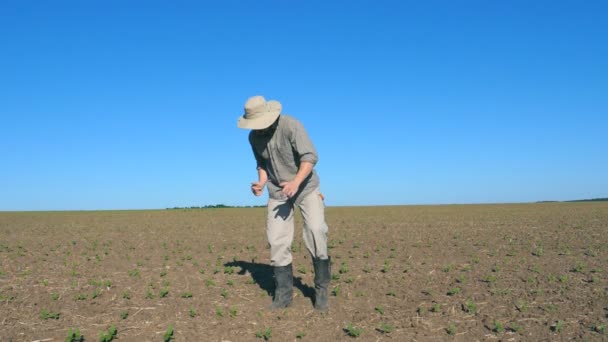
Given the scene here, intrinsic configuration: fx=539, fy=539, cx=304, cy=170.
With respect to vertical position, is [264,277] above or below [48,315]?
above

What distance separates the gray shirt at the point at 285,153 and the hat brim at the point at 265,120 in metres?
0.16

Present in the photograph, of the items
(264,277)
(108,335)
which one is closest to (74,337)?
(108,335)

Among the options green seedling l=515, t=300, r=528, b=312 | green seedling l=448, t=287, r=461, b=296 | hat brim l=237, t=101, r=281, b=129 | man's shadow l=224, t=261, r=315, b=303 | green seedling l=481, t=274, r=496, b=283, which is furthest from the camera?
green seedling l=481, t=274, r=496, b=283

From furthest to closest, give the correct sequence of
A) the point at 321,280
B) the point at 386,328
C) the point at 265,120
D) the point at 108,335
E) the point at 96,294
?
the point at 96,294, the point at 321,280, the point at 265,120, the point at 386,328, the point at 108,335

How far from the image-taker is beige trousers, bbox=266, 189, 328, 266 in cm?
638

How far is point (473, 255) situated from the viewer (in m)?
11.3

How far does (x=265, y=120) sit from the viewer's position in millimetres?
6164

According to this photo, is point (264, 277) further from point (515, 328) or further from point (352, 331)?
point (515, 328)

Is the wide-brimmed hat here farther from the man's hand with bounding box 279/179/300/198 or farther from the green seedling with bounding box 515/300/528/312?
the green seedling with bounding box 515/300/528/312

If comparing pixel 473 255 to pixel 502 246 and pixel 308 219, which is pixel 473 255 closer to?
pixel 502 246

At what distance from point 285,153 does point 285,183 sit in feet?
1.17

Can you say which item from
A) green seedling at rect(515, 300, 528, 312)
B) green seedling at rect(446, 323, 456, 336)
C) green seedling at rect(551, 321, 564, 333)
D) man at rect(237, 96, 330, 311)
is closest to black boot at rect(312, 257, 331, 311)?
man at rect(237, 96, 330, 311)

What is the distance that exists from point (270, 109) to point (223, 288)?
10.0ft

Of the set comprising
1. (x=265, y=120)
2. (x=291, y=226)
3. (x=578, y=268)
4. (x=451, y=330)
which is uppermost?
(x=265, y=120)
